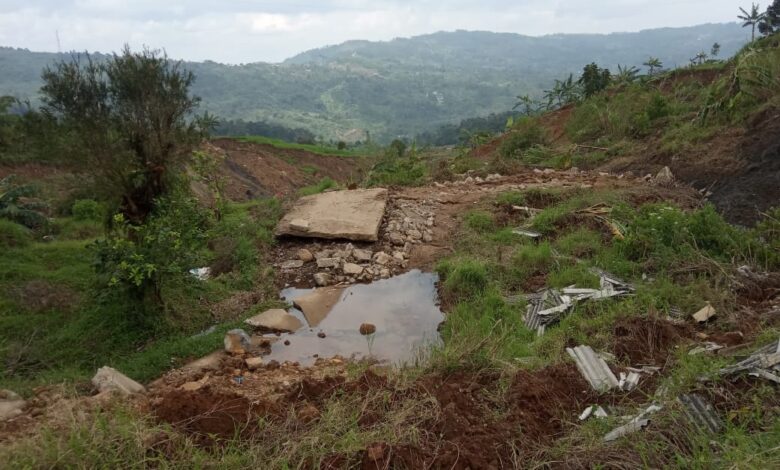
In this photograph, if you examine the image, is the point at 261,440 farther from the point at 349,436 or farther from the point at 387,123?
the point at 387,123

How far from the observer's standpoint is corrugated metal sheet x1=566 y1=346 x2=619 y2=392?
363 centimetres

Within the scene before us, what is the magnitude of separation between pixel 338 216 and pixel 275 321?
9.27 ft

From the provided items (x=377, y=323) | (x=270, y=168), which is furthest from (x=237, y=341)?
(x=270, y=168)

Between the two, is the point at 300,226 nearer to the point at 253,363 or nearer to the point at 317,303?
the point at 317,303

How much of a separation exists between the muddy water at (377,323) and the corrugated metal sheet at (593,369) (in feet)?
4.58

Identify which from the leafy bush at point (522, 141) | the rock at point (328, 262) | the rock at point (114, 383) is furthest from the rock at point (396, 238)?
the leafy bush at point (522, 141)

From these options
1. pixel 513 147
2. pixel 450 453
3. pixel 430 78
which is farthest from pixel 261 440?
pixel 430 78

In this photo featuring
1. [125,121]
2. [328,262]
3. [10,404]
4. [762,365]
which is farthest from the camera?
[328,262]

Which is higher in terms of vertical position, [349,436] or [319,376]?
[349,436]

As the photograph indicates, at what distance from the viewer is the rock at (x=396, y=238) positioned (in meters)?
7.75

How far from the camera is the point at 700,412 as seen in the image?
294cm

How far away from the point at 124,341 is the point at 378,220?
4099 millimetres

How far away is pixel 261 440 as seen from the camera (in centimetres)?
307

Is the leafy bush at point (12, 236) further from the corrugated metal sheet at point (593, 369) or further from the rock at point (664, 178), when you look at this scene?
the rock at point (664, 178)
